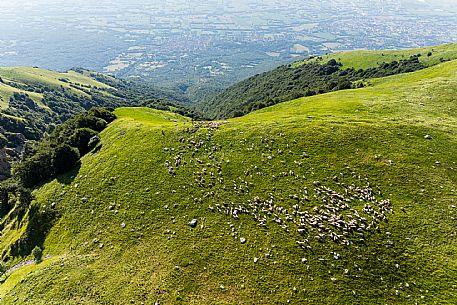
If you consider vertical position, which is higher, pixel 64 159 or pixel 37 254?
pixel 64 159

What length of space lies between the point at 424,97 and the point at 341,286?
60009 mm

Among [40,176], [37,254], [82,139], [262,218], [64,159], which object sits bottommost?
[40,176]

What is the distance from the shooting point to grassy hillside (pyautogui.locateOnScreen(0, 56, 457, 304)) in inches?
1184

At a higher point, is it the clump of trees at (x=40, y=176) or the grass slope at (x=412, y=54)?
the grass slope at (x=412, y=54)

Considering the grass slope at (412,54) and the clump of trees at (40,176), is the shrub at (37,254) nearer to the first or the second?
the clump of trees at (40,176)

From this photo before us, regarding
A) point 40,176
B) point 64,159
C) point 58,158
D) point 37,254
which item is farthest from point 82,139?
point 37,254

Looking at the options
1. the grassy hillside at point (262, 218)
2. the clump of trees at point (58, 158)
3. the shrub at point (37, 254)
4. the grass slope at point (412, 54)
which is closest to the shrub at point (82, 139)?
the clump of trees at point (58, 158)

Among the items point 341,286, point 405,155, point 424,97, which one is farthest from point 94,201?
point 424,97

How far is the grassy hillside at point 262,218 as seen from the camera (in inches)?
1184

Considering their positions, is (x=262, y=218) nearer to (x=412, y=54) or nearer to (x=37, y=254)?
(x=37, y=254)

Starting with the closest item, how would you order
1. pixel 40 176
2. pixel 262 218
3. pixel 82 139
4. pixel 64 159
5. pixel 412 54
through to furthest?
pixel 262 218
pixel 64 159
pixel 40 176
pixel 82 139
pixel 412 54

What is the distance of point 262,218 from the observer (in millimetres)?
Answer: 36906

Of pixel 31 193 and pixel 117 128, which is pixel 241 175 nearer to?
pixel 117 128

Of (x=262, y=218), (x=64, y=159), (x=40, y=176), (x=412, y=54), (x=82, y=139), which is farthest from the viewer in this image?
(x=412, y=54)
